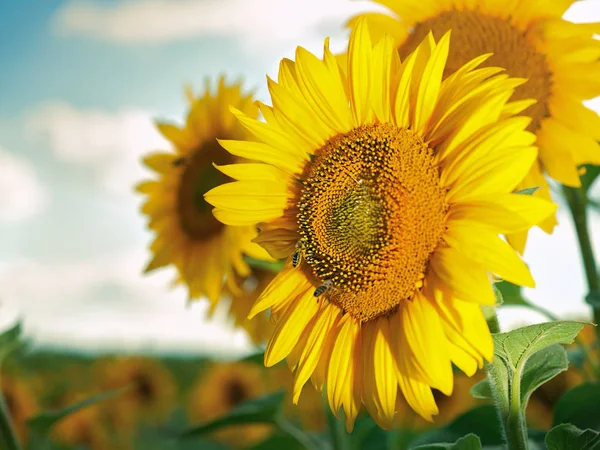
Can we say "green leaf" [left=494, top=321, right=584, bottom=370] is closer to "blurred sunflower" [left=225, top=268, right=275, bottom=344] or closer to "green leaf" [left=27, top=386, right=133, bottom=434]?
"green leaf" [left=27, top=386, right=133, bottom=434]

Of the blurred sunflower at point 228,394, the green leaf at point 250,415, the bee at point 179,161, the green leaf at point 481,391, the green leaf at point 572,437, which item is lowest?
the blurred sunflower at point 228,394

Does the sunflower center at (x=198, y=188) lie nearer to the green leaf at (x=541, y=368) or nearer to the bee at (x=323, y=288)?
the bee at (x=323, y=288)

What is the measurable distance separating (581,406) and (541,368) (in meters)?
0.46

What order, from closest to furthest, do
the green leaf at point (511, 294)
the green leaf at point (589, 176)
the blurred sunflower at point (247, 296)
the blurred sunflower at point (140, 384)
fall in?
the green leaf at point (511, 294) → the green leaf at point (589, 176) → the blurred sunflower at point (247, 296) → the blurred sunflower at point (140, 384)

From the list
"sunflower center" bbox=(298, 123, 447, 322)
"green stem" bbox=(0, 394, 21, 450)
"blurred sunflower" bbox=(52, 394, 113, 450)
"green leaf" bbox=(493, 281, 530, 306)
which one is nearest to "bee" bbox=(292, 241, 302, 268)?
"sunflower center" bbox=(298, 123, 447, 322)

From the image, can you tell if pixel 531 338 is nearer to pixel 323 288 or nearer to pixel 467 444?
pixel 467 444

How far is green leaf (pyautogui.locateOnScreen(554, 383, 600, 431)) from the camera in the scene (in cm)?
212

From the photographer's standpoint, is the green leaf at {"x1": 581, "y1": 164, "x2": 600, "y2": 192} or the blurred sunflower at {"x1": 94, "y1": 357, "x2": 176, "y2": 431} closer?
the green leaf at {"x1": 581, "y1": 164, "x2": 600, "y2": 192}

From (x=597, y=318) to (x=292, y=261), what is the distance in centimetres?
125

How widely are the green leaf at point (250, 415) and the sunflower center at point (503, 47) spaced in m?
1.51

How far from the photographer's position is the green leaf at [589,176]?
262 centimetres

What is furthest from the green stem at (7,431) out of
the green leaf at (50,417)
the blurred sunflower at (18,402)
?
the blurred sunflower at (18,402)

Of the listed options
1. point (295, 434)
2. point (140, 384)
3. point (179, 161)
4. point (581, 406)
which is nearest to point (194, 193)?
point (179, 161)

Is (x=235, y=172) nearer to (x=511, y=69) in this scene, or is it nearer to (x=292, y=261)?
(x=292, y=261)
